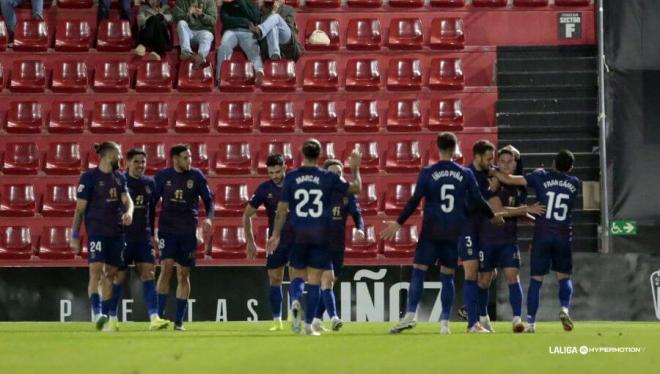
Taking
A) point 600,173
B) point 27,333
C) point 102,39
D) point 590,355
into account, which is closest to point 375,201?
point 600,173

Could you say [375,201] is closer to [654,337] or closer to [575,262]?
[575,262]

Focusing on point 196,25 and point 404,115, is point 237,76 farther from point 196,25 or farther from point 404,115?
point 404,115

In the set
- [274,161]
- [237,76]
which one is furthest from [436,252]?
[237,76]

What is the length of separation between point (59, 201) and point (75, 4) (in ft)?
13.0

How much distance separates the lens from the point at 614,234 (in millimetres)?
22859

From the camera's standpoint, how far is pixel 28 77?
24.1m

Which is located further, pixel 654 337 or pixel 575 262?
pixel 575 262

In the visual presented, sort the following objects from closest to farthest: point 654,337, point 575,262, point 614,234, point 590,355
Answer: point 590,355
point 654,337
point 575,262
point 614,234

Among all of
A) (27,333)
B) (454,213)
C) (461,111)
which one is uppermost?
(461,111)

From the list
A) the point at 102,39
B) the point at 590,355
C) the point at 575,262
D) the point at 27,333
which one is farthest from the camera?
the point at 102,39

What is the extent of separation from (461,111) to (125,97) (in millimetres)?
5770

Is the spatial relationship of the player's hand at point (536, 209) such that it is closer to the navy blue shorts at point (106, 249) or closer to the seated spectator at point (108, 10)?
the navy blue shorts at point (106, 249)

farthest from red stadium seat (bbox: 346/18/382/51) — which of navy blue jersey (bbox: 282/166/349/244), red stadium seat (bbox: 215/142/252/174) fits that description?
navy blue jersey (bbox: 282/166/349/244)

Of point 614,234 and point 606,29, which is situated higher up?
point 606,29
